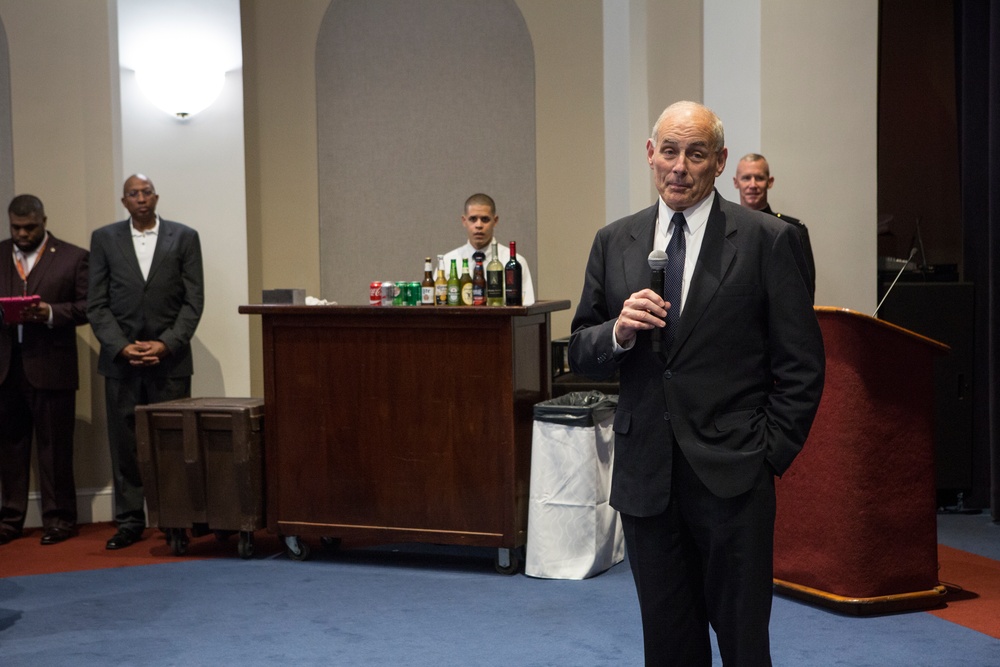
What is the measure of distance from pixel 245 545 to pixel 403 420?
40.5 inches

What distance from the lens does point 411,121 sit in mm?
7016

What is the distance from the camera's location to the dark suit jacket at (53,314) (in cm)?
552

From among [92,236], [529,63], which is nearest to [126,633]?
[92,236]

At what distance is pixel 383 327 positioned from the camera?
15.6 feet

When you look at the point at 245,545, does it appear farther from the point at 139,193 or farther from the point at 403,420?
the point at 139,193

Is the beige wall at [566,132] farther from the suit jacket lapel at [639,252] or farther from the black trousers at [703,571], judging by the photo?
the black trousers at [703,571]

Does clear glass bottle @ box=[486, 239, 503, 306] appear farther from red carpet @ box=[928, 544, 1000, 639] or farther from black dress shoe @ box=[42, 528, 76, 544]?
black dress shoe @ box=[42, 528, 76, 544]

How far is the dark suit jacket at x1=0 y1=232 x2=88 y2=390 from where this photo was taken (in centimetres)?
552

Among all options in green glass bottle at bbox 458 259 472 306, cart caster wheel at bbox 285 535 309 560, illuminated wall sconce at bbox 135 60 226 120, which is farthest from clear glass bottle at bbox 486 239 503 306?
illuminated wall sconce at bbox 135 60 226 120

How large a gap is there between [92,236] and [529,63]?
3057 millimetres

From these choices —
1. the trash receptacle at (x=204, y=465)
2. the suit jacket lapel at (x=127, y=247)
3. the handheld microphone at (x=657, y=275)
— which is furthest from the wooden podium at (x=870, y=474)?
the suit jacket lapel at (x=127, y=247)

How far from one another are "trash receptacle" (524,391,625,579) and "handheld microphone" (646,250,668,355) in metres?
2.45

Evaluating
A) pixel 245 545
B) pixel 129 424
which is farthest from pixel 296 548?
pixel 129 424

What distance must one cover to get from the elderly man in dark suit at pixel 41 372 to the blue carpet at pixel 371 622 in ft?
3.06
